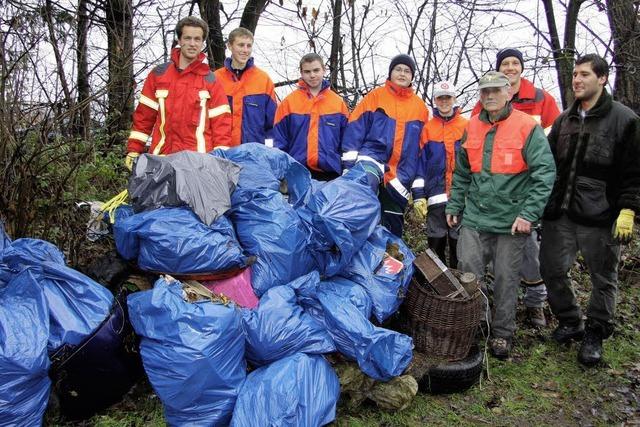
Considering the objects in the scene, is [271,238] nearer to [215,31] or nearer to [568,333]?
[568,333]

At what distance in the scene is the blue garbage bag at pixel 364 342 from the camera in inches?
116

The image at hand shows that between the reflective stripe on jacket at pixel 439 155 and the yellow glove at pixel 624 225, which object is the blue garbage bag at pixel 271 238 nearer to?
the reflective stripe on jacket at pixel 439 155

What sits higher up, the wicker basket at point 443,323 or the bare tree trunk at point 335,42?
the bare tree trunk at point 335,42

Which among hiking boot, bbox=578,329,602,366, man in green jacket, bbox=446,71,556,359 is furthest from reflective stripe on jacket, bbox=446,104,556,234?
hiking boot, bbox=578,329,602,366

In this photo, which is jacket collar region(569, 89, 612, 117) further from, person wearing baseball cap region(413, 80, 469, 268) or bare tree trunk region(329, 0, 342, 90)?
bare tree trunk region(329, 0, 342, 90)

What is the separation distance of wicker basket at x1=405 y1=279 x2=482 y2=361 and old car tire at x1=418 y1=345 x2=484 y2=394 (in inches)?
3.3

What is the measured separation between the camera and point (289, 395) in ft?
8.73

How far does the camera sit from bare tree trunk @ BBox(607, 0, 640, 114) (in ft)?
22.2

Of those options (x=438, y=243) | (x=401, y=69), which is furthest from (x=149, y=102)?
(x=438, y=243)

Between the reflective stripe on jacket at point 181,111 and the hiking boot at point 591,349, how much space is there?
302 cm

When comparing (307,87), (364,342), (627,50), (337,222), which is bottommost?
(364,342)

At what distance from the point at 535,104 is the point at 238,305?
2940 millimetres

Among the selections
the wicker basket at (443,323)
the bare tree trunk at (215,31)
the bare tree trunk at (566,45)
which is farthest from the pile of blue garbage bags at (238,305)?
the bare tree trunk at (566,45)

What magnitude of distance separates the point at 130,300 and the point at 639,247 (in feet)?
17.3
